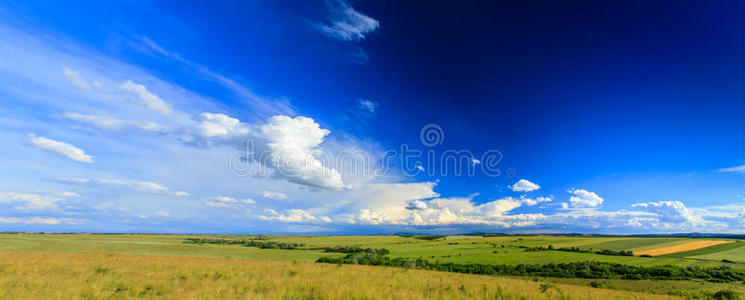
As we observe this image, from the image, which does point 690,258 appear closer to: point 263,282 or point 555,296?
point 555,296

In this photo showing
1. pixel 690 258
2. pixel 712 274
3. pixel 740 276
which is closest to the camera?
pixel 740 276

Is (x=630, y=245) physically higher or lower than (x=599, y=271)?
lower

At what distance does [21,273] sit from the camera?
55.0ft

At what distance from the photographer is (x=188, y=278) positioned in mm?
17219

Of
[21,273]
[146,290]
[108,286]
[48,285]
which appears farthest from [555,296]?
[21,273]

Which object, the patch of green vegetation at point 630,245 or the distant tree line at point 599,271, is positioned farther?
the patch of green vegetation at point 630,245

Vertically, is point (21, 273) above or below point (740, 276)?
above

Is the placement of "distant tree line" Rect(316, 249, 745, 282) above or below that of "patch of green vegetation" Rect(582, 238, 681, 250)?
above

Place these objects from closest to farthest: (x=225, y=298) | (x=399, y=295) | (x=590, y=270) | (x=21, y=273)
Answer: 1. (x=225, y=298)
2. (x=399, y=295)
3. (x=21, y=273)
4. (x=590, y=270)

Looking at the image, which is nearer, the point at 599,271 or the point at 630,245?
the point at 599,271

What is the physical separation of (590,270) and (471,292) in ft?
166

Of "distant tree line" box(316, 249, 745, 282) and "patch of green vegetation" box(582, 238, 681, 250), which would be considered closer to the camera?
"distant tree line" box(316, 249, 745, 282)

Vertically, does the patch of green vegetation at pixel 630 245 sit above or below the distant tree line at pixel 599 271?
below

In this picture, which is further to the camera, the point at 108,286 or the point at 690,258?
the point at 690,258
